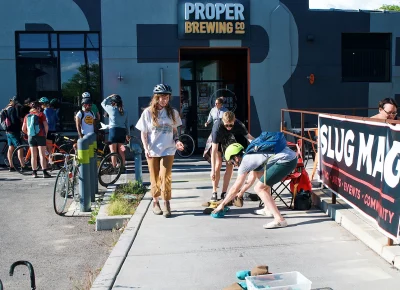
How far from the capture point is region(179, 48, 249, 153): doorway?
15789 millimetres

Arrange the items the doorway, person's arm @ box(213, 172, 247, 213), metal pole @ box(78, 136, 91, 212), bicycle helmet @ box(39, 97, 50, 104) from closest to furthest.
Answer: person's arm @ box(213, 172, 247, 213)
metal pole @ box(78, 136, 91, 212)
bicycle helmet @ box(39, 97, 50, 104)
the doorway

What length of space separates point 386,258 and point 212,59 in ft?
37.3

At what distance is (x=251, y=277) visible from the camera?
167 inches

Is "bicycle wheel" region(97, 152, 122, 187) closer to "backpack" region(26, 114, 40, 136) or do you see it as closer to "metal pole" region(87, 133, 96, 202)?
"metal pole" region(87, 133, 96, 202)

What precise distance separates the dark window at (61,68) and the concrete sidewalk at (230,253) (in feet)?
26.3

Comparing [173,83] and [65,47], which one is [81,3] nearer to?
[65,47]

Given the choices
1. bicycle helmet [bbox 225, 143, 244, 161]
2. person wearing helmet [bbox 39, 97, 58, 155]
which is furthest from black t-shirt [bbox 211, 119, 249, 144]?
person wearing helmet [bbox 39, 97, 58, 155]

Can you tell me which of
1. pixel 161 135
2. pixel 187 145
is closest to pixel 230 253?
pixel 161 135

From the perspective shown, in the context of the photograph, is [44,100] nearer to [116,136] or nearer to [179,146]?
[116,136]

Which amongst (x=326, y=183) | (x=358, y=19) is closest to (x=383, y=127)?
(x=326, y=183)

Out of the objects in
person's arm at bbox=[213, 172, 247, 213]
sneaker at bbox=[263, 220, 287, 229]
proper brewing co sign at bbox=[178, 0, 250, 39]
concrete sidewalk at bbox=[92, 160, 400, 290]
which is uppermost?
proper brewing co sign at bbox=[178, 0, 250, 39]

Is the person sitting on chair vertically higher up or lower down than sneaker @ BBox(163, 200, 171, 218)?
higher up

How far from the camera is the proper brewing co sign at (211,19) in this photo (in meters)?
14.6

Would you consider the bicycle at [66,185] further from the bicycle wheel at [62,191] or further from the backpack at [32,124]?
the backpack at [32,124]
